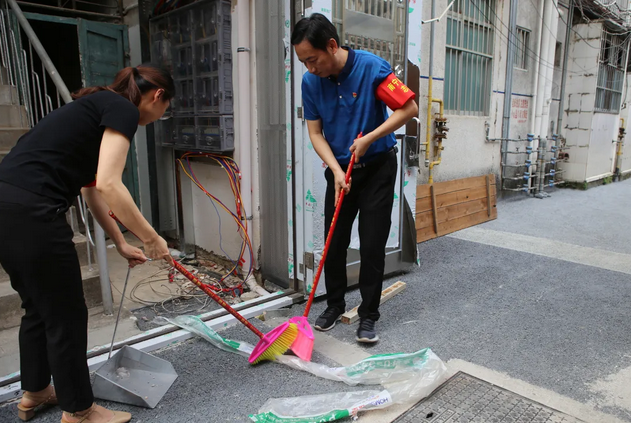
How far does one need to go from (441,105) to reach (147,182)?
3573mm

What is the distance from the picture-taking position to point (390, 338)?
2578mm

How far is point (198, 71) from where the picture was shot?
3.54 m

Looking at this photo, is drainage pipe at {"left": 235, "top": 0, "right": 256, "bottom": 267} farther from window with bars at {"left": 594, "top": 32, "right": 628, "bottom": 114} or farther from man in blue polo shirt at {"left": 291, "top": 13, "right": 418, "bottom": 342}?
window with bars at {"left": 594, "top": 32, "right": 628, "bottom": 114}

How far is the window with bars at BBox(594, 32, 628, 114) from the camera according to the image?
9267 millimetres

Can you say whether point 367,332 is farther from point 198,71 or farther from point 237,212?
point 198,71

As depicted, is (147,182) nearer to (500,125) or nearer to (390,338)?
(390,338)

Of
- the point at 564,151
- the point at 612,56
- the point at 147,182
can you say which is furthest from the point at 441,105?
the point at 612,56

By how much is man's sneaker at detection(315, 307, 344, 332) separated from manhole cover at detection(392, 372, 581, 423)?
0.83m

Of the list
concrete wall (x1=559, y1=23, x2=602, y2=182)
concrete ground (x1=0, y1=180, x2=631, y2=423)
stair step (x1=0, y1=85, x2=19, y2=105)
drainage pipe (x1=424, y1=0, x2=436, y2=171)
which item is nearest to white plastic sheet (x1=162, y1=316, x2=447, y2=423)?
concrete ground (x1=0, y1=180, x2=631, y2=423)

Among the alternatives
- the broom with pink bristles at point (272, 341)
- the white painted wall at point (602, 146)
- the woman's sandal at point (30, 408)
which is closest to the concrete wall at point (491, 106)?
the white painted wall at point (602, 146)

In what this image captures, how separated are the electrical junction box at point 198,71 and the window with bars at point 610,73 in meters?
8.77

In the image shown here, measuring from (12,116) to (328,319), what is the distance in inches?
123

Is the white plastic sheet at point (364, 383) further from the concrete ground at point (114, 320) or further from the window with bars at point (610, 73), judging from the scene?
the window with bars at point (610, 73)

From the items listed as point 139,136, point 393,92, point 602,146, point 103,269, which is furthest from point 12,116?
point 602,146
